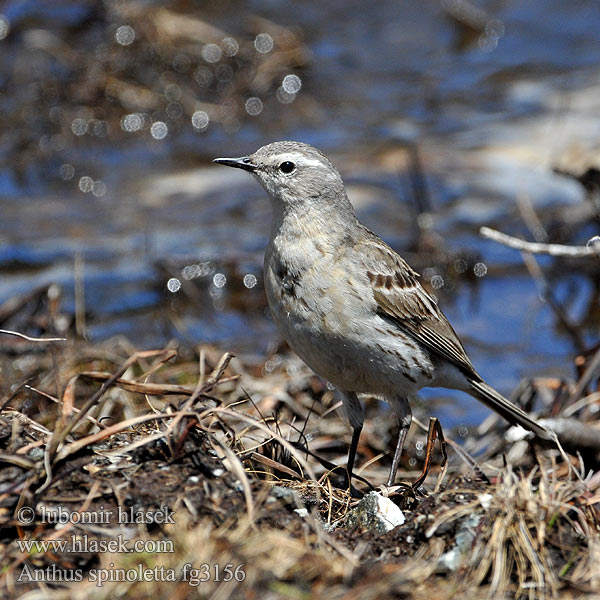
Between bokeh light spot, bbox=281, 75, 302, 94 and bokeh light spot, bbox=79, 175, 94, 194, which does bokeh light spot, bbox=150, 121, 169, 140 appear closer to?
bokeh light spot, bbox=79, 175, 94, 194

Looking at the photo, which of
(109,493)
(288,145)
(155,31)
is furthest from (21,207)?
(109,493)

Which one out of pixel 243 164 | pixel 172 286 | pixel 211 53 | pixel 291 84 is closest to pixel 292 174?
pixel 243 164

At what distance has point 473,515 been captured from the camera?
15.3ft

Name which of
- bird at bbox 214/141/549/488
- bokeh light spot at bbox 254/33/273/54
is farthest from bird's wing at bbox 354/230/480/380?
bokeh light spot at bbox 254/33/273/54

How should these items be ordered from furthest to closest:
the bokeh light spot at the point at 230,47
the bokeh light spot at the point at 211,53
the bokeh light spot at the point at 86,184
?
the bokeh light spot at the point at 230,47
the bokeh light spot at the point at 211,53
the bokeh light spot at the point at 86,184

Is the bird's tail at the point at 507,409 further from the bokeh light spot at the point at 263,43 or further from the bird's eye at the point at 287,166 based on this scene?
the bokeh light spot at the point at 263,43

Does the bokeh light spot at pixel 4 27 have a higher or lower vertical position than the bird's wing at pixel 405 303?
lower

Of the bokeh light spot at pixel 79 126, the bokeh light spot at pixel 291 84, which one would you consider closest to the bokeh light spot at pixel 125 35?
the bokeh light spot at pixel 79 126

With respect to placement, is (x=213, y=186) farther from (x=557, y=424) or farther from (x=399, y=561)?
(x=399, y=561)

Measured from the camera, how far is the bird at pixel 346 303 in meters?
6.15

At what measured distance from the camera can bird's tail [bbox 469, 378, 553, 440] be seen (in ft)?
22.1

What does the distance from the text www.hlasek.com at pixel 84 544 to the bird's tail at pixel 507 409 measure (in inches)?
130

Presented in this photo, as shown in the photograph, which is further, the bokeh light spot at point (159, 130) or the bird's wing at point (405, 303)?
the bokeh light spot at point (159, 130)

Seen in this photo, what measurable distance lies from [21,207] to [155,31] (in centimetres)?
445
